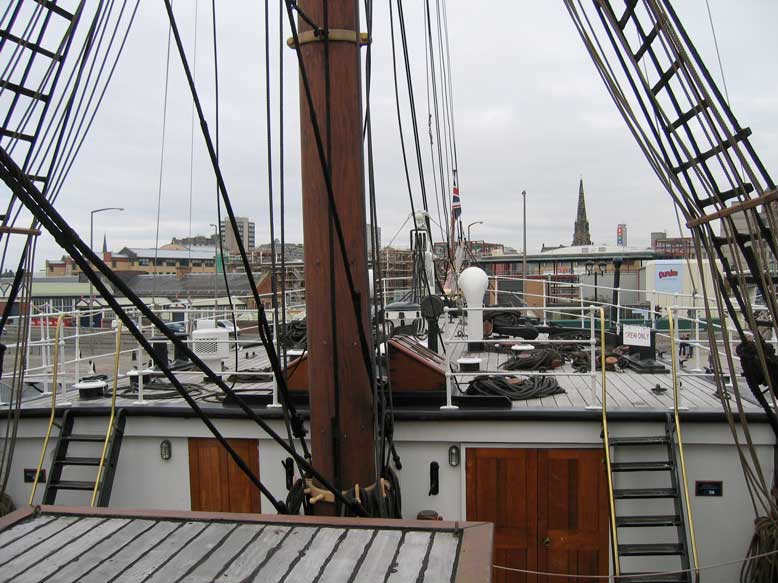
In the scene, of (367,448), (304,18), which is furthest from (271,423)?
(304,18)

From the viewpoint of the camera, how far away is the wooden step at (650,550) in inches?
178

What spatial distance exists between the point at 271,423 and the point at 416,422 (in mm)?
1365

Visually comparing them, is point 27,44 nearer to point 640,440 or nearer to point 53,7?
point 53,7

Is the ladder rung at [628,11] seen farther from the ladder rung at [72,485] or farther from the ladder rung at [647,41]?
the ladder rung at [72,485]

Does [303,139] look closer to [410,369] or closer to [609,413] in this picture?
[410,369]

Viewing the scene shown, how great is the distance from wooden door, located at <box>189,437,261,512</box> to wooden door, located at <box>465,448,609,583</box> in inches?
84.1

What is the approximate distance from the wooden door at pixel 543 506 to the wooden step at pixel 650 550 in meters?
0.39

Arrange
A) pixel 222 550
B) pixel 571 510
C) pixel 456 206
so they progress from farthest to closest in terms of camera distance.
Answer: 1. pixel 456 206
2. pixel 571 510
3. pixel 222 550

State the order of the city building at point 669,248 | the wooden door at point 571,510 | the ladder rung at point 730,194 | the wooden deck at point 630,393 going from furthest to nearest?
the city building at point 669,248
the wooden deck at point 630,393
the wooden door at point 571,510
the ladder rung at point 730,194

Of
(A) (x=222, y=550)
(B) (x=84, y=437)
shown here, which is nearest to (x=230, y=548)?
(A) (x=222, y=550)

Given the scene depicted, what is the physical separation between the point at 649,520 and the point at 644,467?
16.2 inches

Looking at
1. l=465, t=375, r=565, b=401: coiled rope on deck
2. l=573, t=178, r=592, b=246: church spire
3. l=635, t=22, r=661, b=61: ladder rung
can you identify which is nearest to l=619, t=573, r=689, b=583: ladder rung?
l=465, t=375, r=565, b=401: coiled rope on deck

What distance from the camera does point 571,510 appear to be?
5070mm

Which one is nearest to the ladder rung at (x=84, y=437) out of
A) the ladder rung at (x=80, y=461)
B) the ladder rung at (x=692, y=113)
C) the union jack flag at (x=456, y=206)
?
the ladder rung at (x=80, y=461)
